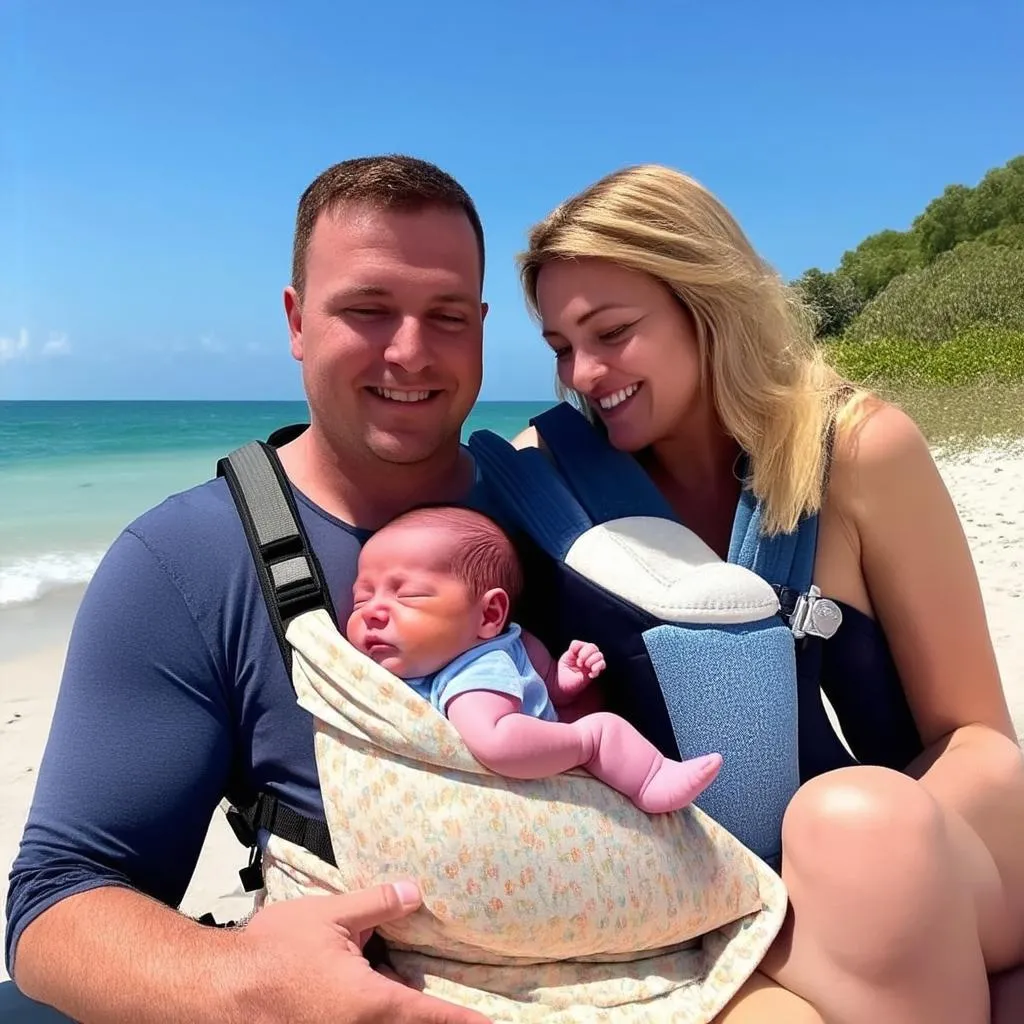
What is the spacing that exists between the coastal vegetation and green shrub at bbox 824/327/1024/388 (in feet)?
0.07

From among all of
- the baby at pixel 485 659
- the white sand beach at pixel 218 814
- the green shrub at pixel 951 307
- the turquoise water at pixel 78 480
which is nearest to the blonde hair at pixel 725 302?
the baby at pixel 485 659

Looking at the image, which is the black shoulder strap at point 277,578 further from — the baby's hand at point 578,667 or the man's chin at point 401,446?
the baby's hand at point 578,667

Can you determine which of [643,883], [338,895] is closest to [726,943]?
[643,883]

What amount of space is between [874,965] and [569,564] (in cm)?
98

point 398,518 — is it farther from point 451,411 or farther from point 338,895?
point 338,895

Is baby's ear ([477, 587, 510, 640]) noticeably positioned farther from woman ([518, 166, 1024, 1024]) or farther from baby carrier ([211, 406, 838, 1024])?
woman ([518, 166, 1024, 1024])

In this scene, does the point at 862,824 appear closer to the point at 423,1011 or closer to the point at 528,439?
the point at 423,1011

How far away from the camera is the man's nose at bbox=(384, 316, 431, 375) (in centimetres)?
228

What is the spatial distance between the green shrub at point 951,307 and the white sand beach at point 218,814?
1816cm

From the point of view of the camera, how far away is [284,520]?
213 cm

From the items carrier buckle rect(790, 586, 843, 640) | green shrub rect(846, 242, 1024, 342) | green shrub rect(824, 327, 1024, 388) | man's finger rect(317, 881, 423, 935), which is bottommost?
man's finger rect(317, 881, 423, 935)

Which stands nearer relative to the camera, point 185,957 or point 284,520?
point 185,957

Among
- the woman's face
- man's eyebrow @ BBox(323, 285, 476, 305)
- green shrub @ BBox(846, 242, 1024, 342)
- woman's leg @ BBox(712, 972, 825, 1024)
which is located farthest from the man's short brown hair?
green shrub @ BBox(846, 242, 1024, 342)

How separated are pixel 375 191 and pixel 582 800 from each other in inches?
59.7
